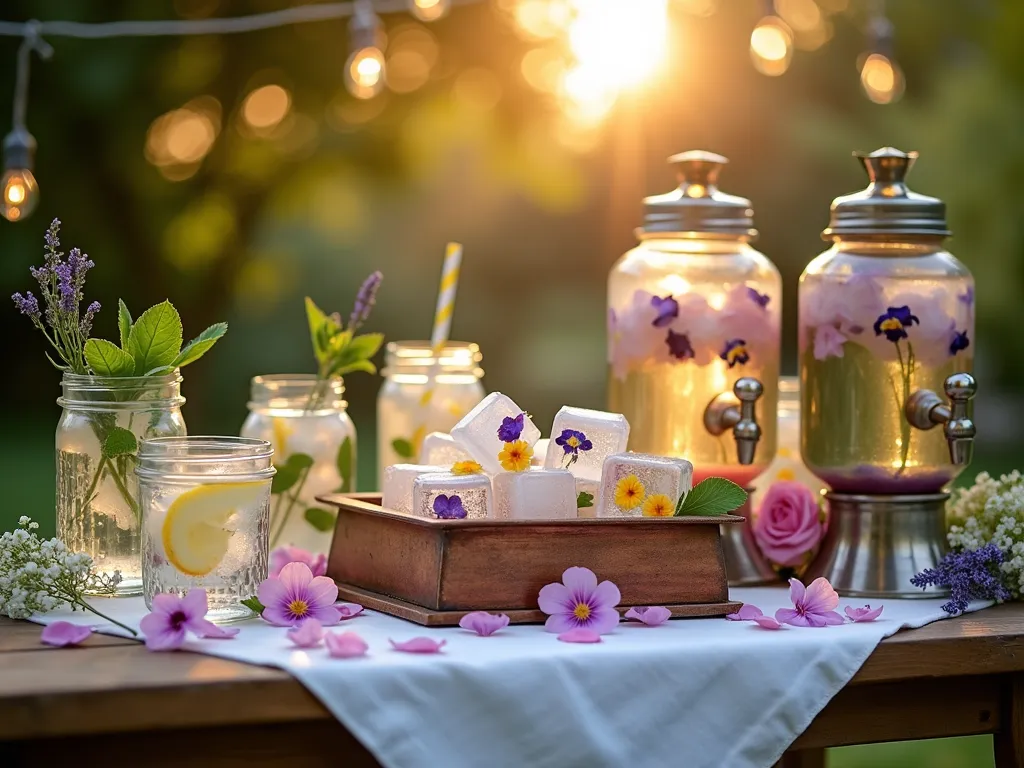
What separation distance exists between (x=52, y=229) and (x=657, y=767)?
81 cm

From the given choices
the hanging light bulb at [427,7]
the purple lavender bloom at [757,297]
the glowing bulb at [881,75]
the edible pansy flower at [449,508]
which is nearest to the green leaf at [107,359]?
the edible pansy flower at [449,508]

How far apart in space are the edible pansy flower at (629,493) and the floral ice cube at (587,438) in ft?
0.21

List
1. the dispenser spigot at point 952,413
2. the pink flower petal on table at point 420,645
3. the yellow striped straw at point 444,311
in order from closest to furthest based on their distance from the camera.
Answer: the pink flower petal on table at point 420,645, the dispenser spigot at point 952,413, the yellow striped straw at point 444,311

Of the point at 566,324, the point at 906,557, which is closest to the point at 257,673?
the point at 906,557

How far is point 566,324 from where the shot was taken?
11.0 m

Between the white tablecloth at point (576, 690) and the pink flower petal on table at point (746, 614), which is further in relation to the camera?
the pink flower petal on table at point (746, 614)

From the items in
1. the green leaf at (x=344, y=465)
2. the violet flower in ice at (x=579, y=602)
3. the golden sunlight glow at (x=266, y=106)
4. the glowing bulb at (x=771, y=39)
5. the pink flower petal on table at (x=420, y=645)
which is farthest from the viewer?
the golden sunlight glow at (x=266, y=106)

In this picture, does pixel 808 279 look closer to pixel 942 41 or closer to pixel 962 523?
pixel 962 523

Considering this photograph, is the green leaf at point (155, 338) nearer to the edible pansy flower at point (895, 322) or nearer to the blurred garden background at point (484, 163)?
the edible pansy flower at point (895, 322)

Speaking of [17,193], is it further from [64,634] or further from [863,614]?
[863,614]

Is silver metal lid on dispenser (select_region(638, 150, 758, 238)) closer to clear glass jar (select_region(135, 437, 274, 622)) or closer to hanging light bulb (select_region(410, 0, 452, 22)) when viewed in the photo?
clear glass jar (select_region(135, 437, 274, 622))

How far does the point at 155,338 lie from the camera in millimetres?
1466

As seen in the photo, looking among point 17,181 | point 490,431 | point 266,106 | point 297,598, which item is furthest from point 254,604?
point 266,106

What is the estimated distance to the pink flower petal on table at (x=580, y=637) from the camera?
4.05 ft
